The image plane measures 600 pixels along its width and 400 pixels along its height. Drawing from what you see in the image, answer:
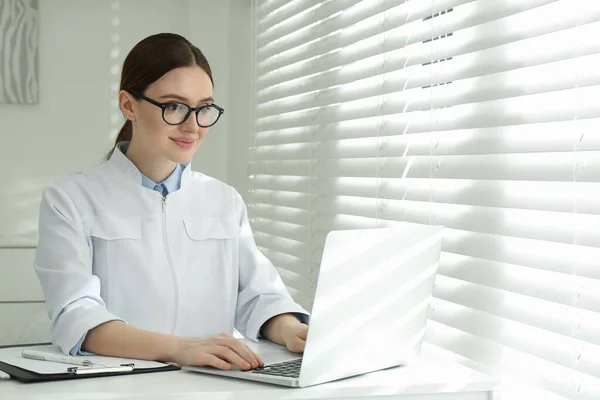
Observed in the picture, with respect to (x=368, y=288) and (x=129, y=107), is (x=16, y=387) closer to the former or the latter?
(x=368, y=288)

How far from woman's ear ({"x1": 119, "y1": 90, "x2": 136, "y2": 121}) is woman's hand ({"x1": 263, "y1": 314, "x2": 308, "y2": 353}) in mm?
535

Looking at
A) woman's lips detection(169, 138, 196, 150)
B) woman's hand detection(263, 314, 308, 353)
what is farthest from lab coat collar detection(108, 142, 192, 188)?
woman's hand detection(263, 314, 308, 353)

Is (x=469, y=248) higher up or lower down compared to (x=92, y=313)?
higher up

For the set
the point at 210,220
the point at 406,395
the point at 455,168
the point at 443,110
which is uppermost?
the point at 443,110

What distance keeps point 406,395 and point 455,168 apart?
0.69 m

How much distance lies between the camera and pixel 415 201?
2.17 meters

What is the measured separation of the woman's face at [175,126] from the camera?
1.83m

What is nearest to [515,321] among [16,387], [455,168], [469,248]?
[469,248]

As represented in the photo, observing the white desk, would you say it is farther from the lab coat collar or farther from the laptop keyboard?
the lab coat collar

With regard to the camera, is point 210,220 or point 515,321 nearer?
point 515,321

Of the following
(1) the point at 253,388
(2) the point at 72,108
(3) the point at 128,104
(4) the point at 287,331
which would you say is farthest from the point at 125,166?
(2) the point at 72,108

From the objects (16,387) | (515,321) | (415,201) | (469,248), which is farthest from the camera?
(415,201)

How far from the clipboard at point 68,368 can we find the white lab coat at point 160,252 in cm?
19

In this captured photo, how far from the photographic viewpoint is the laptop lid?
1323 mm
